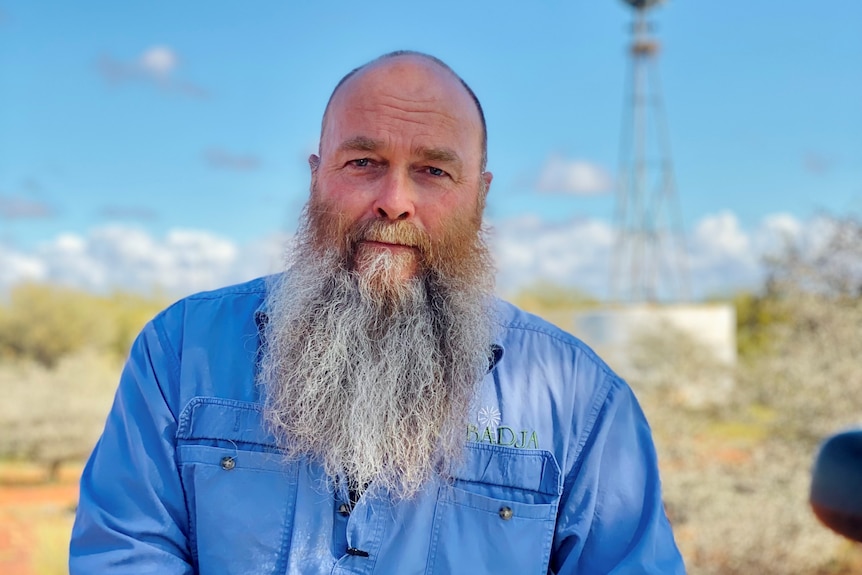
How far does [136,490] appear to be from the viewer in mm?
1967

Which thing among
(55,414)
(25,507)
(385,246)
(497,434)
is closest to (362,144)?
(385,246)

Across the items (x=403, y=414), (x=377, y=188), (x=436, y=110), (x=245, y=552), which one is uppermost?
(x=436, y=110)

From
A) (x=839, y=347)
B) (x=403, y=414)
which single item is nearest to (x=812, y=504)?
(x=403, y=414)

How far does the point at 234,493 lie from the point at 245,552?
14 centimetres

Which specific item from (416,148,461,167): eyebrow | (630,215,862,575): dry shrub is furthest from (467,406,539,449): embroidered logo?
(630,215,862,575): dry shrub

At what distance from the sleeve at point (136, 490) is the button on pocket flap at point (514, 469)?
0.68 metres

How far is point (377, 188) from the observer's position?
2.15 m

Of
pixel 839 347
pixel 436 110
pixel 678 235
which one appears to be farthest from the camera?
pixel 678 235

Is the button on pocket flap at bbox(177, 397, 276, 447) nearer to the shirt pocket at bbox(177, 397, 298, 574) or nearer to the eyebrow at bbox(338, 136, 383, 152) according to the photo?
the shirt pocket at bbox(177, 397, 298, 574)

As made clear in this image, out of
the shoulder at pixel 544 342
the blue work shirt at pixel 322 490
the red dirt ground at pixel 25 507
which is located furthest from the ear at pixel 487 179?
the red dirt ground at pixel 25 507

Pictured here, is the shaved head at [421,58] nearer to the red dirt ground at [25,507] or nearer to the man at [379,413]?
the man at [379,413]

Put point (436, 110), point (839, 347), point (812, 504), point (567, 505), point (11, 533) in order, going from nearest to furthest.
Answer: point (812, 504) → point (567, 505) → point (436, 110) → point (839, 347) → point (11, 533)

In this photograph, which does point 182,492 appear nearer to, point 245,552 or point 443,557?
point 245,552

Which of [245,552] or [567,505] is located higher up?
[567,505]
